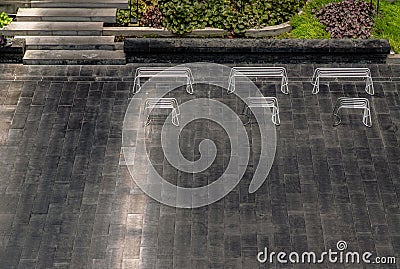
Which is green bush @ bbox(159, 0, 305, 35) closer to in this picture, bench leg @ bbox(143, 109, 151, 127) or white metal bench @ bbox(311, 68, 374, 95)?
white metal bench @ bbox(311, 68, 374, 95)

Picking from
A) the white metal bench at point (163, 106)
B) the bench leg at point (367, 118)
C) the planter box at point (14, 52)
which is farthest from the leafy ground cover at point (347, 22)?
the planter box at point (14, 52)

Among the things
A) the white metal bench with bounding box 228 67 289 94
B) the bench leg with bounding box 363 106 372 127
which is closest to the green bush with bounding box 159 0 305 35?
the white metal bench with bounding box 228 67 289 94

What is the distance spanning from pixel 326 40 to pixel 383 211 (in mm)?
6606

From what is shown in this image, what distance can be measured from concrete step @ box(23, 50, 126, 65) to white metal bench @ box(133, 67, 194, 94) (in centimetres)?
106

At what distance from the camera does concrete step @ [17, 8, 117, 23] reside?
22.0 meters

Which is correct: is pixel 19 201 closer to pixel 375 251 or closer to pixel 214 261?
pixel 214 261

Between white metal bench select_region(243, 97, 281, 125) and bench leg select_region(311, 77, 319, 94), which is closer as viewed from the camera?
white metal bench select_region(243, 97, 281, 125)

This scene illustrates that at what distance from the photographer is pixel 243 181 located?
1742cm

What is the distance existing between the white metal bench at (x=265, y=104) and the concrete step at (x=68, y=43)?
200 inches

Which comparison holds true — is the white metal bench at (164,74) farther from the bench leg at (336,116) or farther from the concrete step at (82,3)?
the bench leg at (336,116)

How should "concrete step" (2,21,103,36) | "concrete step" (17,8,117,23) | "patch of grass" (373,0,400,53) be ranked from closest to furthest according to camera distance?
"concrete step" (2,21,103,36), "concrete step" (17,8,117,23), "patch of grass" (373,0,400,53)

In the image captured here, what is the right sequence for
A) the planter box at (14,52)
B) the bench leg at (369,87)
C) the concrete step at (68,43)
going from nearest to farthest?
the bench leg at (369,87), the planter box at (14,52), the concrete step at (68,43)

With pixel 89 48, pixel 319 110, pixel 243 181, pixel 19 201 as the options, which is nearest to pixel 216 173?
pixel 243 181

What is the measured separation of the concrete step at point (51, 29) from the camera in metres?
21.7
